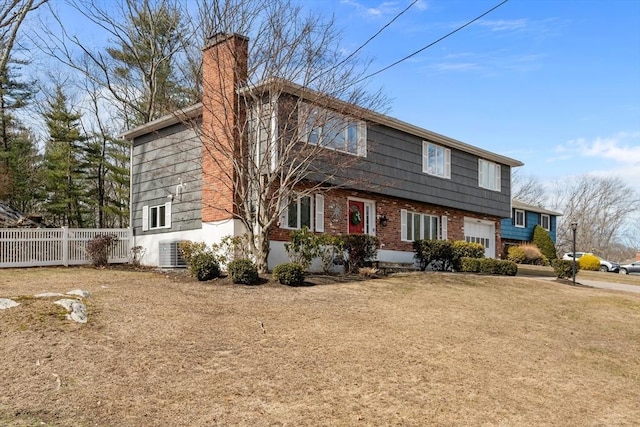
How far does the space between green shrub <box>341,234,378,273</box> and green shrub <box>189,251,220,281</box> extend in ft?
13.8

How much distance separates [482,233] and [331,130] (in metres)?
13.6

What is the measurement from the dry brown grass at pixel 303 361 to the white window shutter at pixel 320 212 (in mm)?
5356

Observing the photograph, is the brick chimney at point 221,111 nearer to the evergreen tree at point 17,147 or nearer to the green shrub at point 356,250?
the green shrub at point 356,250

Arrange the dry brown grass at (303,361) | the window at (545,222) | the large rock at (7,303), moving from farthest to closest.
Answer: the window at (545,222) → the large rock at (7,303) → the dry brown grass at (303,361)

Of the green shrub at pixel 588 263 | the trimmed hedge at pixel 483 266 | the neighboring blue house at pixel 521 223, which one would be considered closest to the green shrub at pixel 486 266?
the trimmed hedge at pixel 483 266

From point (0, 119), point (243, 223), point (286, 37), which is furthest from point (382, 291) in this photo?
point (0, 119)

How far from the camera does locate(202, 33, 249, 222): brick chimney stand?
14016 mm

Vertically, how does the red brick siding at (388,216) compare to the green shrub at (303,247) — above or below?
above

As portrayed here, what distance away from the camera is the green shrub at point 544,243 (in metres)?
35.1

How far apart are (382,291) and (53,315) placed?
7.30 metres

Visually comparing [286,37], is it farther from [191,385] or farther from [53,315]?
[191,385]

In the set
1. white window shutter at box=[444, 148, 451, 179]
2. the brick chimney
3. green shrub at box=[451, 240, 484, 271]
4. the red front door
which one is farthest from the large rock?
white window shutter at box=[444, 148, 451, 179]

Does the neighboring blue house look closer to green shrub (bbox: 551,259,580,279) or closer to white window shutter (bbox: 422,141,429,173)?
green shrub (bbox: 551,259,580,279)

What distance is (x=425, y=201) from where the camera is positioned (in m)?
21.4
